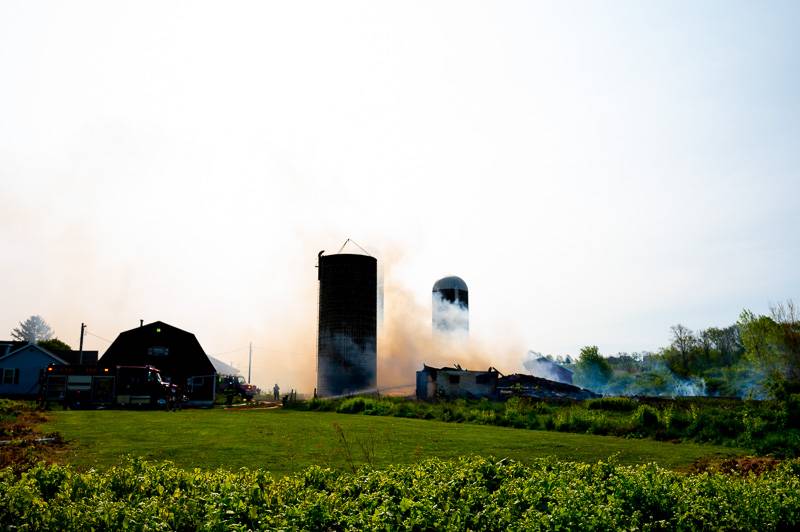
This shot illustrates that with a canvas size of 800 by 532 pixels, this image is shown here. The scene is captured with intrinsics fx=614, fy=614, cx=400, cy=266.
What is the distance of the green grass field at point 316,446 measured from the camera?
50.7ft

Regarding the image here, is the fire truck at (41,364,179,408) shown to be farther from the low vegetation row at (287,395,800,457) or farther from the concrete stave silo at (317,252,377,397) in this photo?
the low vegetation row at (287,395,800,457)

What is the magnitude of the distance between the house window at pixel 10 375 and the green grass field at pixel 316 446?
4316 cm

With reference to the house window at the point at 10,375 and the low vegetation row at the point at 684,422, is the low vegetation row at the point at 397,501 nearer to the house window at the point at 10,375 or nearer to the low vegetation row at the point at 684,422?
the low vegetation row at the point at 684,422

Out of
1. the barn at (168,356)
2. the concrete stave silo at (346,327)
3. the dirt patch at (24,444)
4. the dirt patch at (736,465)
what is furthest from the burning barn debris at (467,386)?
the dirt patch at (736,465)

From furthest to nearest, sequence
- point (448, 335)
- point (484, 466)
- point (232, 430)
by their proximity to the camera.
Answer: point (448, 335), point (232, 430), point (484, 466)

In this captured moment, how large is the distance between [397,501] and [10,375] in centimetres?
6675

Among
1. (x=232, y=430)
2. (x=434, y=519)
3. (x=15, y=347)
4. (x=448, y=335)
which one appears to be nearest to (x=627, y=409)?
(x=232, y=430)

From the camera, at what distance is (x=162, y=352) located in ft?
193

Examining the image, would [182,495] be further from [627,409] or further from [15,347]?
[15,347]

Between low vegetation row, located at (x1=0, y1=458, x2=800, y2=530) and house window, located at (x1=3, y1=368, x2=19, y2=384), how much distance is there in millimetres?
62910

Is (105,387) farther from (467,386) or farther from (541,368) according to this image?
(541,368)

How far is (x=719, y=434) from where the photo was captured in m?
23.8

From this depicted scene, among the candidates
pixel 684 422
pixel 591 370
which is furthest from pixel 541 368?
pixel 684 422

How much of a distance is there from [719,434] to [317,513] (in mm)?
21583
